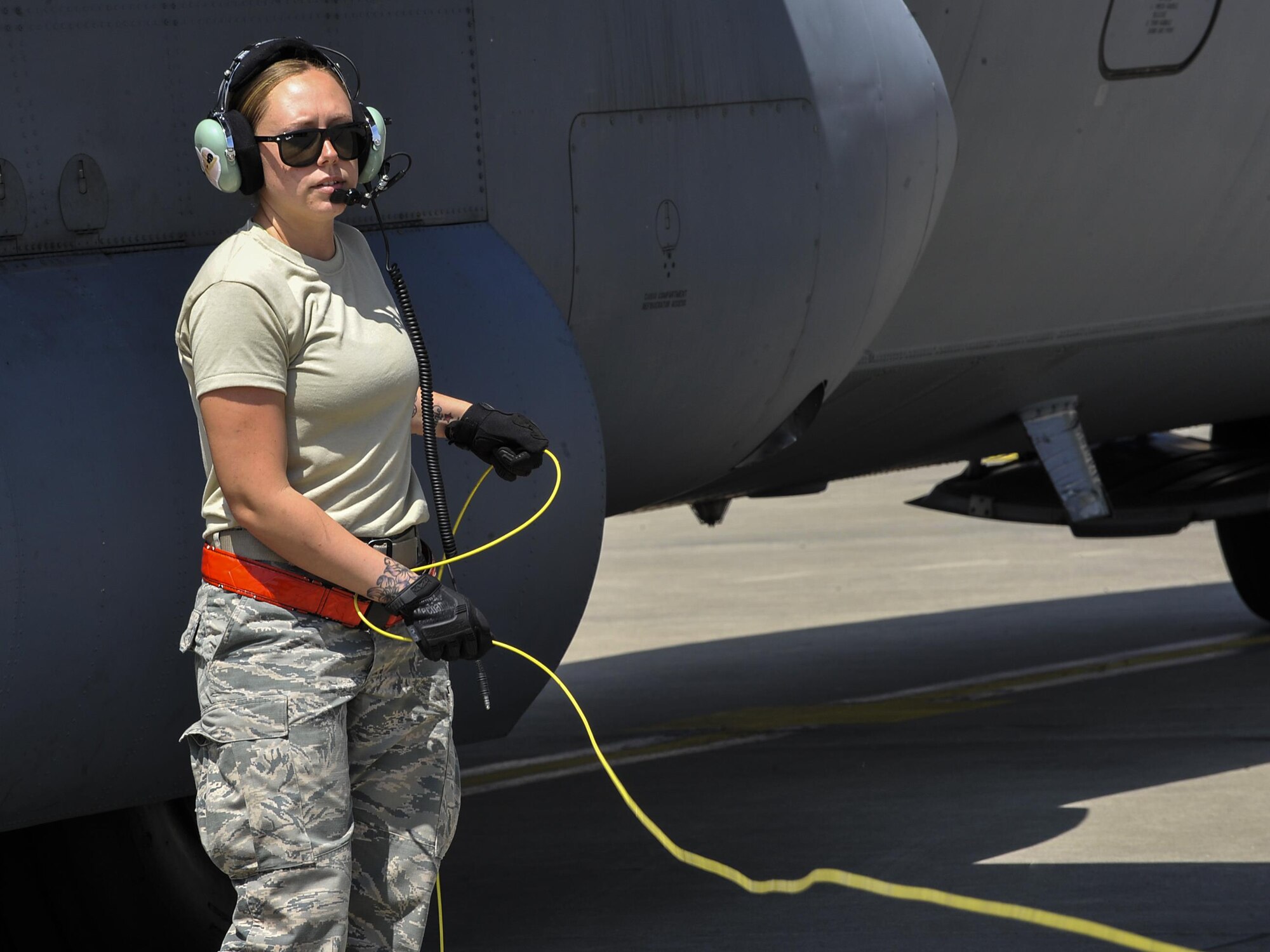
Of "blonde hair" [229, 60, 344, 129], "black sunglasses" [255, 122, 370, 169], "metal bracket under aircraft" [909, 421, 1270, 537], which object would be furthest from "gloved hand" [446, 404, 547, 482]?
"metal bracket under aircraft" [909, 421, 1270, 537]

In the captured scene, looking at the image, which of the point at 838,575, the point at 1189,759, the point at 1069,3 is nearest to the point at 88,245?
the point at 1069,3

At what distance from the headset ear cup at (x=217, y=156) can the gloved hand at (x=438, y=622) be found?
0.85 m

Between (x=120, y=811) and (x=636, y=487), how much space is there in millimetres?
1781

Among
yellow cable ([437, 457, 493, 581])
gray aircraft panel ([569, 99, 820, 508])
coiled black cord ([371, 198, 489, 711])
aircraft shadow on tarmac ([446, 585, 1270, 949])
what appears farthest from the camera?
aircraft shadow on tarmac ([446, 585, 1270, 949])

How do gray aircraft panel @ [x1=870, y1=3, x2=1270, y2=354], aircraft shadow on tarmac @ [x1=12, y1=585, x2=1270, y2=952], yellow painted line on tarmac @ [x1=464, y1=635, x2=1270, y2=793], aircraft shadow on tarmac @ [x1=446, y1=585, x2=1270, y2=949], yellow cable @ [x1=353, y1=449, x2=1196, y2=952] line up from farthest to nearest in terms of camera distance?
yellow painted line on tarmac @ [x1=464, y1=635, x2=1270, y2=793] < gray aircraft panel @ [x1=870, y1=3, x2=1270, y2=354] < aircraft shadow on tarmac @ [x1=446, y1=585, x2=1270, y2=949] < aircraft shadow on tarmac @ [x1=12, y1=585, x2=1270, y2=952] < yellow cable @ [x1=353, y1=449, x2=1196, y2=952]

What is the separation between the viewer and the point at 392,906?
3863mm

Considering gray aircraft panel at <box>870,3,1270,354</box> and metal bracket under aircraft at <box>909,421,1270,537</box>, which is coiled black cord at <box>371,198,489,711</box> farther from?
metal bracket under aircraft at <box>909,421,1270,537</box>

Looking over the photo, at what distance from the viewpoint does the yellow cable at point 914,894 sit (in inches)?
185

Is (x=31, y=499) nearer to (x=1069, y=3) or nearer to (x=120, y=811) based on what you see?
(x=120, y=811)

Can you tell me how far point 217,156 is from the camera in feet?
12.0

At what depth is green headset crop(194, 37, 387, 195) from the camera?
11.9 feet

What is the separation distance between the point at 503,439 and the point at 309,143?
0.77 m

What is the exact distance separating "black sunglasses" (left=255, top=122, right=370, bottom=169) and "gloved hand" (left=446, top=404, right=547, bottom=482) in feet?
2.20

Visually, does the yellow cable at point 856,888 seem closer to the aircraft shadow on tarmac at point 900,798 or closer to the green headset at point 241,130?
the aircraft shadow on tarmac at point 900,798
